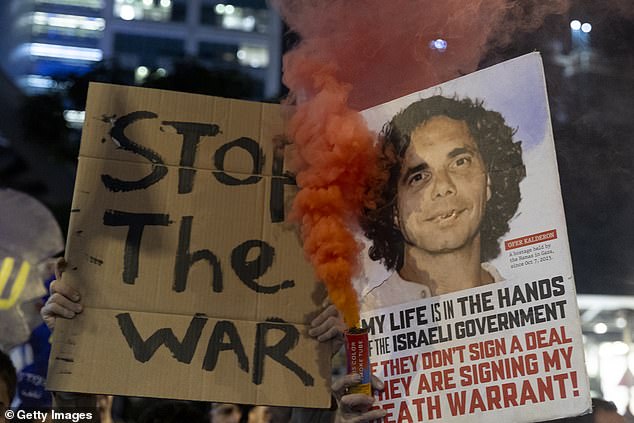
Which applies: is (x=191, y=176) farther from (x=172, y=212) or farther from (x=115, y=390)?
(x=115, y=390)

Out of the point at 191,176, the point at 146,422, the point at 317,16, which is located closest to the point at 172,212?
the point at 191,176

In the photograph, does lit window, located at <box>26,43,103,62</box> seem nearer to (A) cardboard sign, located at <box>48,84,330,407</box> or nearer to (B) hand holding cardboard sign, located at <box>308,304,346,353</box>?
(A) cardboard sign, located at <box>48,84,330,407</box>

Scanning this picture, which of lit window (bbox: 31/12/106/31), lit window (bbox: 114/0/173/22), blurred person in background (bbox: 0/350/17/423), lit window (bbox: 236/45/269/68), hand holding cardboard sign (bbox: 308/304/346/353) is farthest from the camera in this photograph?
lit window (bbox: 236/45/269/68)

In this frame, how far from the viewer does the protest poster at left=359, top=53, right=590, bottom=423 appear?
1.78 m

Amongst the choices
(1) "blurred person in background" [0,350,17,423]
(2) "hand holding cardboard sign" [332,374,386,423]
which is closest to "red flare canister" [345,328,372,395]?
(2) "hand holding cardboard sign" [332,374,386,423]

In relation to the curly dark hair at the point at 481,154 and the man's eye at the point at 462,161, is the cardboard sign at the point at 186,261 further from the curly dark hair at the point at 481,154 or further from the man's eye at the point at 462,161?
the man's eye at the point at 462,161

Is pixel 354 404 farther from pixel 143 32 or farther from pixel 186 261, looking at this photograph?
pixel 143 32

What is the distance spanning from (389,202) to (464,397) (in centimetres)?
55

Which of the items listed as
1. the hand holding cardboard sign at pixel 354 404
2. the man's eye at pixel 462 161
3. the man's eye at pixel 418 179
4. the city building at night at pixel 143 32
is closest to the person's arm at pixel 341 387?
the hand holding cardboard sign at pixel 354 404

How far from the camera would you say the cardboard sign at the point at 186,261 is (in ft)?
6.66

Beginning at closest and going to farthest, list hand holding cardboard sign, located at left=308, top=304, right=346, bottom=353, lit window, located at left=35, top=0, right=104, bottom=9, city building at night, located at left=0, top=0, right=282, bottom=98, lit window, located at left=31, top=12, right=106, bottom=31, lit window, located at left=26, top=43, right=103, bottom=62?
hand holding cardboard sign, located at left=308, top=304, right=346, bottom=353 → city building at night, located at left=0, top=0, right=282, bottom=98 → lit window, located at left=35, top=0, right=104, bottom=9 → lit window, located at left=31, top=12, right=106, bottom=31 → lit window, located at left=26, top=43, right=103, bottom=62

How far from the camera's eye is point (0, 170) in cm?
878

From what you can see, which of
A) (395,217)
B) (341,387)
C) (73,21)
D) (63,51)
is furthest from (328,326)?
(63,51)

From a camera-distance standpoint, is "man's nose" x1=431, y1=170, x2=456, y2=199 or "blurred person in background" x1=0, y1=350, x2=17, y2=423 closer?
"man's nose" x1=431, y1=170, x2=456, y2=199
